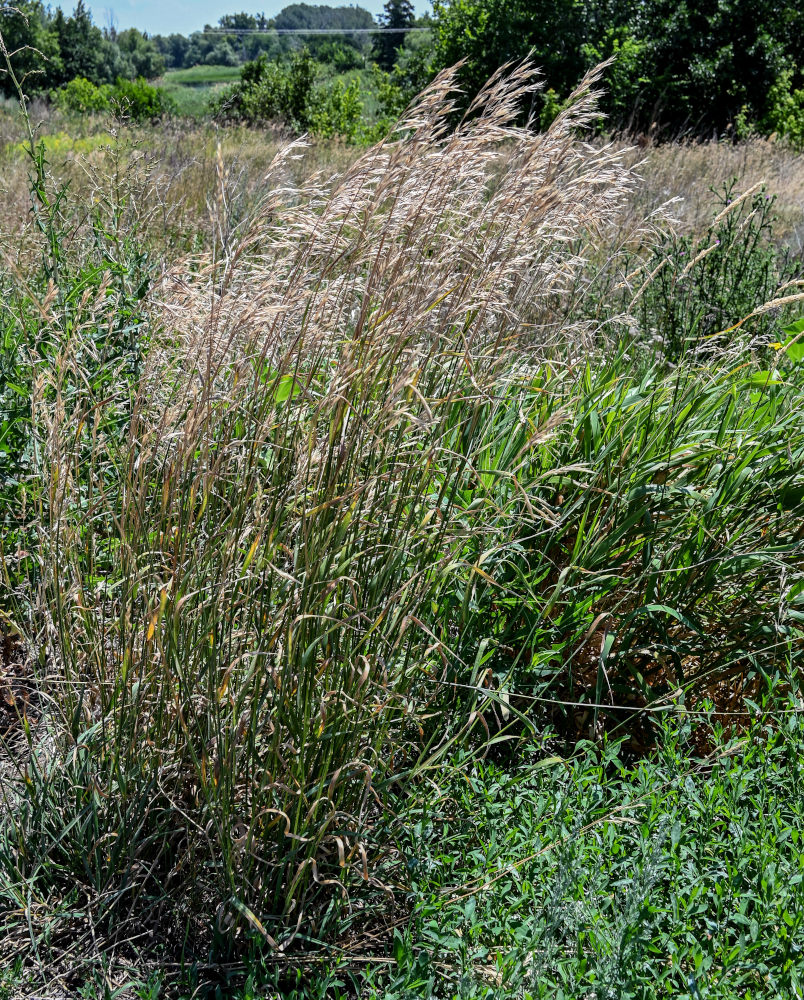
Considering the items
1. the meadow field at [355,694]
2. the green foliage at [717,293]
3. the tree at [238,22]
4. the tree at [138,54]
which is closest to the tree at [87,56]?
the tree at [138,54]

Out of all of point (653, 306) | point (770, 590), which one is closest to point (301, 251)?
point (770, 590)

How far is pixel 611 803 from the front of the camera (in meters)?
2.29

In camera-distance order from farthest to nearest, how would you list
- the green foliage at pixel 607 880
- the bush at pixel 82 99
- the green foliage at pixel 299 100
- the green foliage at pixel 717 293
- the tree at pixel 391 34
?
the tree at pixel 391 34
the bush at pixel 82 99
the green foliage at pixel 299 100
the green foliage at pixel 717 293
the green foliage at pixel 607 880

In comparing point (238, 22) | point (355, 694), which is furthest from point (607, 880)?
point (238, 22)

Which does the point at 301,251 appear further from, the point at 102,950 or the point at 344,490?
the point at 102,950

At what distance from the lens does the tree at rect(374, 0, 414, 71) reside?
64.6 meters

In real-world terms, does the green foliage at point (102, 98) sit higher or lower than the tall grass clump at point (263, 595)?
higher

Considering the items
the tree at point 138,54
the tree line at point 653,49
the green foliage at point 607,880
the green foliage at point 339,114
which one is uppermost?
the tree at point 138,54

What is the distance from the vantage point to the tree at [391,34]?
64.6 meters

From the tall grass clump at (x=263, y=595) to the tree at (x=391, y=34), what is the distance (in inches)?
2504

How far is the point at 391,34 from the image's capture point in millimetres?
65188

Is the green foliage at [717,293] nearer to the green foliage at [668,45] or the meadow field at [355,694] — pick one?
the meadow field at [355,694]

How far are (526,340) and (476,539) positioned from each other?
116cm

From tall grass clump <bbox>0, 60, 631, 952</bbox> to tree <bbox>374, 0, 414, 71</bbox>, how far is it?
63.6 meters
